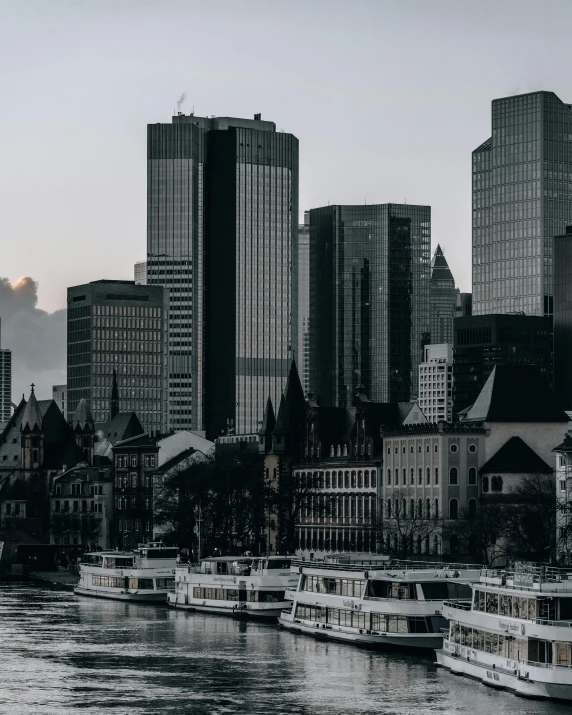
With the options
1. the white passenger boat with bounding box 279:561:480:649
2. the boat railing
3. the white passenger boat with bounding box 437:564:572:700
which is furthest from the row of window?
the white passenger boat with bounding box 437:564:572:700

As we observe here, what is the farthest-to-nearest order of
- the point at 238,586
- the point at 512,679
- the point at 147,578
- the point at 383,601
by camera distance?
the point at 147,578, the point at 238,586, the point at 383,601, the point at 512,679

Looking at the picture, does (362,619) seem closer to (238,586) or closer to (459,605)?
(459,605)

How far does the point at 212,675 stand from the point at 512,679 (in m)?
20.3

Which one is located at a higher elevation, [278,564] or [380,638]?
[278,564]

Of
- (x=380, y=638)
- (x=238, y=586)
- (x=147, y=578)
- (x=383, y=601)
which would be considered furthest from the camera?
(x=147, y=578)

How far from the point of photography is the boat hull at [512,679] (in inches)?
4291

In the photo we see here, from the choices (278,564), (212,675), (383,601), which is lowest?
(212,675)

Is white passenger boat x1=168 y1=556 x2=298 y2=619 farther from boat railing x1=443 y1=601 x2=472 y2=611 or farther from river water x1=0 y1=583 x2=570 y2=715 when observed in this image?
boat railing x1=443 y1=601 x2=472 y2=611

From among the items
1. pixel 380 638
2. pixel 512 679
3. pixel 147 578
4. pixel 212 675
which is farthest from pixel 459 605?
pixel 147 578

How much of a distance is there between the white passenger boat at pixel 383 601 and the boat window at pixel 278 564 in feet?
52.9

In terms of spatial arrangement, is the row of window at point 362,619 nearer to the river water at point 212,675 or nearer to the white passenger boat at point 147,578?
the river water at point 212,675

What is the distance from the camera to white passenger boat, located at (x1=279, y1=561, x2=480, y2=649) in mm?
137500

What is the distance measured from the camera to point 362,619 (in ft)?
468

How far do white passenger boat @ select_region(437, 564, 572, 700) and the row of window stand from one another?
43.9 feet
